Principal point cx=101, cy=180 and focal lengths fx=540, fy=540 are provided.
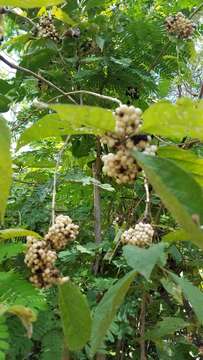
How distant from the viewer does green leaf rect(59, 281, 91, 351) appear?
100 centimetres

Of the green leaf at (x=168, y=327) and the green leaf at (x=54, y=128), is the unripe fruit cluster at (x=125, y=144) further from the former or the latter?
the green leaf at (x=168, y=327)

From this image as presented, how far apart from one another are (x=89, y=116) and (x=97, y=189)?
3.98 ft

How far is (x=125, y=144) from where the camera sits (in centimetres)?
84

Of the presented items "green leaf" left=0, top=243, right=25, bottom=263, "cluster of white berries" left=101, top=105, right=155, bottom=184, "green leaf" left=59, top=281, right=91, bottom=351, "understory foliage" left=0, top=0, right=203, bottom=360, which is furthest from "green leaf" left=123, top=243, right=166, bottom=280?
"green leaf" left=0, top=243, right=25, bottom=263

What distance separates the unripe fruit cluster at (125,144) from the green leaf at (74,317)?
1.00 feet

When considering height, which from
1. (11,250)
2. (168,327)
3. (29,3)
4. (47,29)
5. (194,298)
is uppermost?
(47,29)

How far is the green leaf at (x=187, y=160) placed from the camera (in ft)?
3.22

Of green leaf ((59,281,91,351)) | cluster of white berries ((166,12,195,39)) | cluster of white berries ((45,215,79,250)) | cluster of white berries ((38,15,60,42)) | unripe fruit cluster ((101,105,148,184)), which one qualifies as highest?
cluster of white berries ((166,12,195,39))

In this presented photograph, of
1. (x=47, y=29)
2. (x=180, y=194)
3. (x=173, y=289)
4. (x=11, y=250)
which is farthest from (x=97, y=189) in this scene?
(x=180, y=194)

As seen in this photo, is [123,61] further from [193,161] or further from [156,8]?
[193,161]

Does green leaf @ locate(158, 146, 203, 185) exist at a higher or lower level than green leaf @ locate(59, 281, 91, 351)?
higher

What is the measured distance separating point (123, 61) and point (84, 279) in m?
0.87

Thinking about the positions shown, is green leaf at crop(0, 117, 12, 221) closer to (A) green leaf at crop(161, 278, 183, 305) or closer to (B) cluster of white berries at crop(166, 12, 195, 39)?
(A) green leaf at crop(161, 278, 183, 305)

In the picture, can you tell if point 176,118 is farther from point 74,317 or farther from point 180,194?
point 74,317
